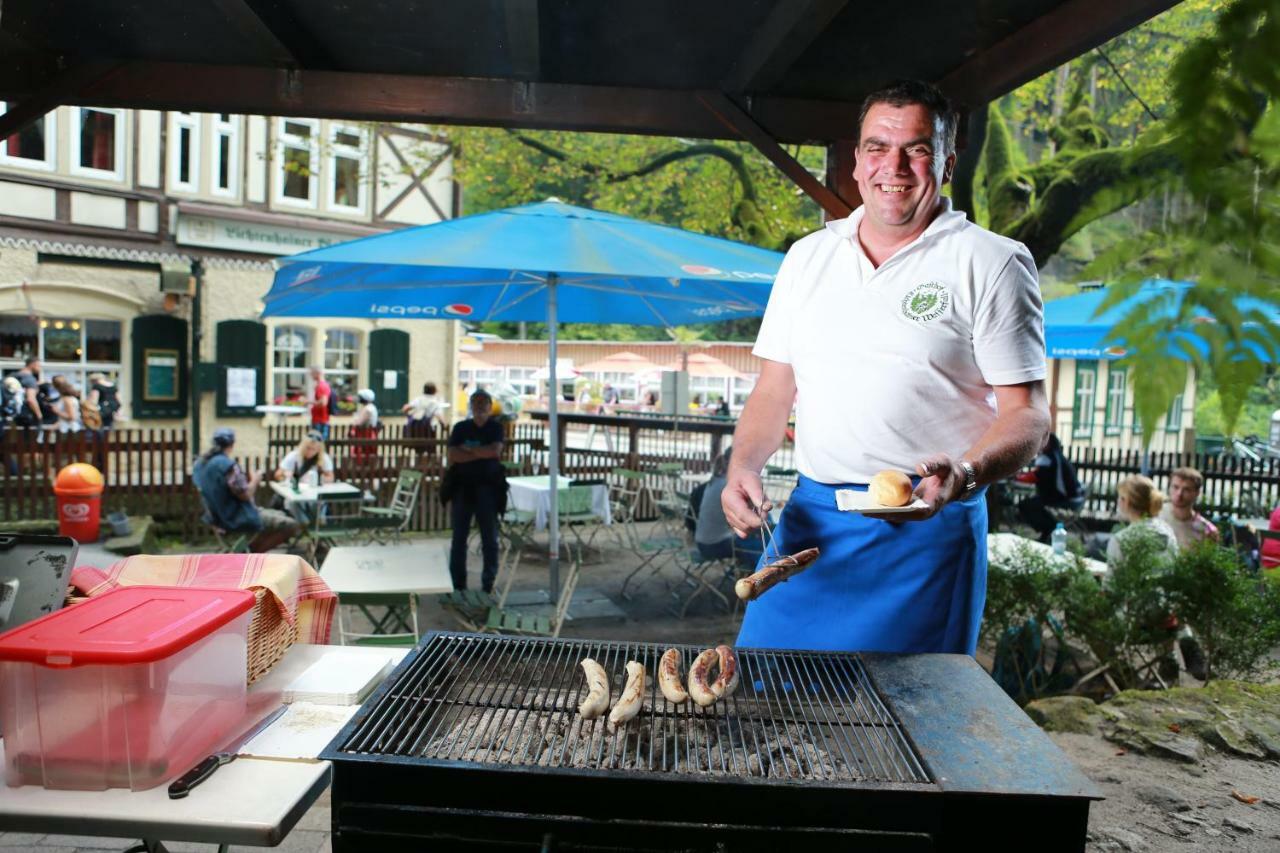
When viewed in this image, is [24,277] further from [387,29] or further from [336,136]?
[387,29]

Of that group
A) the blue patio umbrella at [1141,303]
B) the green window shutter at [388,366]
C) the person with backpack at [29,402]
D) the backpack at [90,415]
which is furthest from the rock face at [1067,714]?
the green window shutter at [388,366]

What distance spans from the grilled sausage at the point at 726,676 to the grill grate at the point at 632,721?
0.05 meters

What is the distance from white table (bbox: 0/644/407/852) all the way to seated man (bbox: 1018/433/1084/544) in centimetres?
851

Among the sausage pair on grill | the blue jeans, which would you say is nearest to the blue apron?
the sausage pair on grill

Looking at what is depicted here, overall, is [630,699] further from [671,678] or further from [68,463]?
[68,463]

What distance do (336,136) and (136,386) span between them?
5968 millimetres

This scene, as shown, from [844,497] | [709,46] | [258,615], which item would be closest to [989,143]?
[709,46]

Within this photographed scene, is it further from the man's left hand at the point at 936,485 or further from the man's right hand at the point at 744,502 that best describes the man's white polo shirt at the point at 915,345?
the man's left hand at the point at 936,485

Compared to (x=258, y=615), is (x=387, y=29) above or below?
above

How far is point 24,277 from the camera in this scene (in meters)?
14.5

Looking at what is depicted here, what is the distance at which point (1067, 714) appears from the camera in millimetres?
4355

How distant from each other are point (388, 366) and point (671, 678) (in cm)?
1758

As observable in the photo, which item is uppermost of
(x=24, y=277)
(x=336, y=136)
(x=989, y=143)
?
(x=336, y=136)

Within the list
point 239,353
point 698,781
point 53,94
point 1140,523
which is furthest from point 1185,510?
point 239,353
